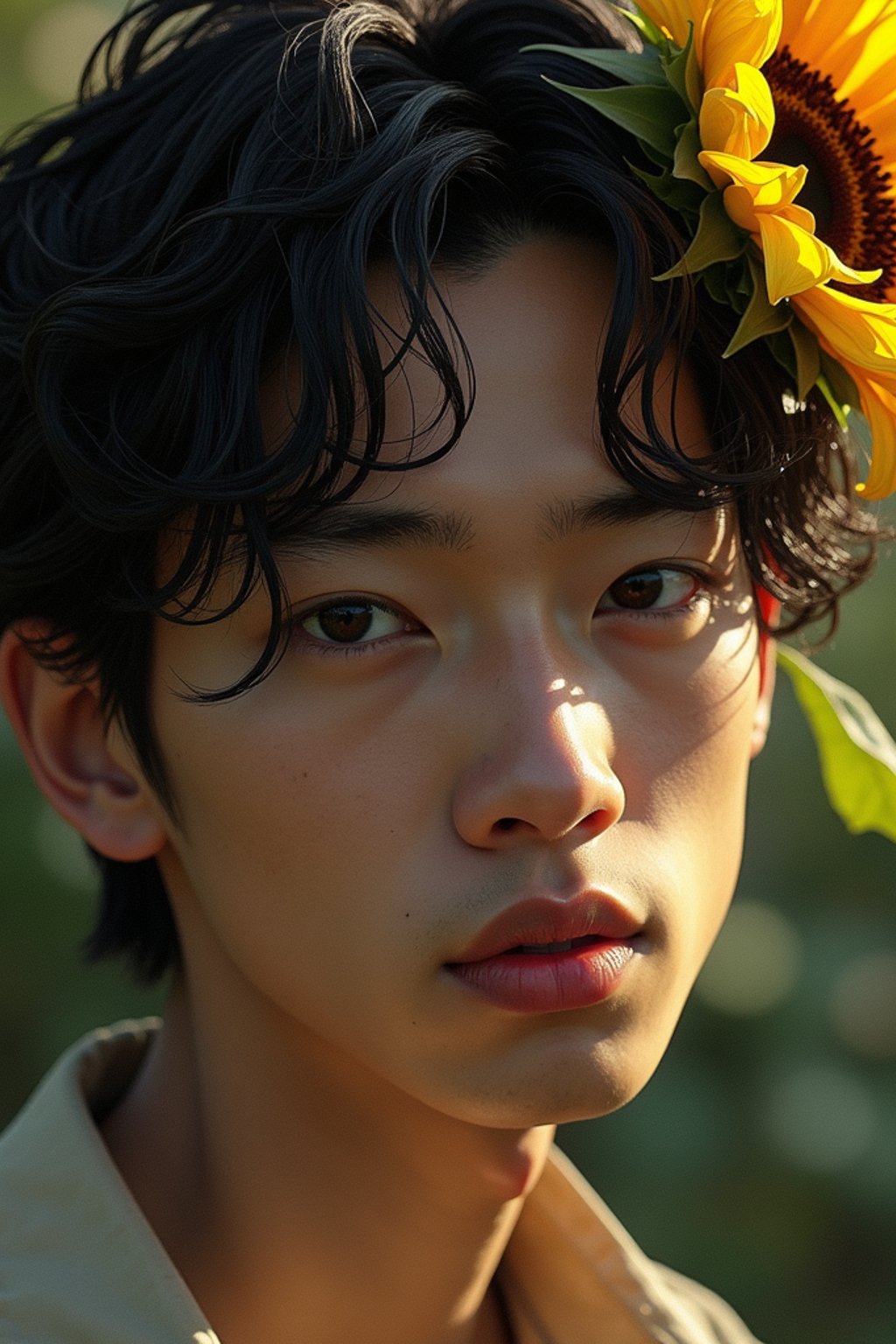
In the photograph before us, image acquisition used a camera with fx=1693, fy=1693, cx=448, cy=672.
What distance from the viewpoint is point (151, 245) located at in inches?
58.2

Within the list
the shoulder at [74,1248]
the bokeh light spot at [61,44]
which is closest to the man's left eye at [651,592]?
the shoulder at [74,1248]

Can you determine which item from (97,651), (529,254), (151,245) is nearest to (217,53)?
(151,245)

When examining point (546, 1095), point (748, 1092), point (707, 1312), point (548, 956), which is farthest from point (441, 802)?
point (748, 1092)

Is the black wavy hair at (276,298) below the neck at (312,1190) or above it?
above

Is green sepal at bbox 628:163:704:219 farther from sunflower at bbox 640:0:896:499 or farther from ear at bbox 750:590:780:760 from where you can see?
ear at bbox 750:590:780:760

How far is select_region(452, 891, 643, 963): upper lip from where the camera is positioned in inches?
54.7

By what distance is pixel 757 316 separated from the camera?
4.72 ft

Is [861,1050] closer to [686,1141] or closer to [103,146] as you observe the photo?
[686,1141]

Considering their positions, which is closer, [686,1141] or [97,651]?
[97,651]

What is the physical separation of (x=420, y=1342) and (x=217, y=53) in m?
1.27

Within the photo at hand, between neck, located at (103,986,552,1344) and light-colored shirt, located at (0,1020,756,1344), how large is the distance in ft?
0.36

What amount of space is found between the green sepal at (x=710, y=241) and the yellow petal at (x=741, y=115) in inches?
2.1

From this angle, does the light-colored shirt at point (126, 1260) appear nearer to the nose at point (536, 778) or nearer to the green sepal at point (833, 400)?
the nose at point (536, 778)

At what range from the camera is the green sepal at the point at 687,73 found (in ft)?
4.56
